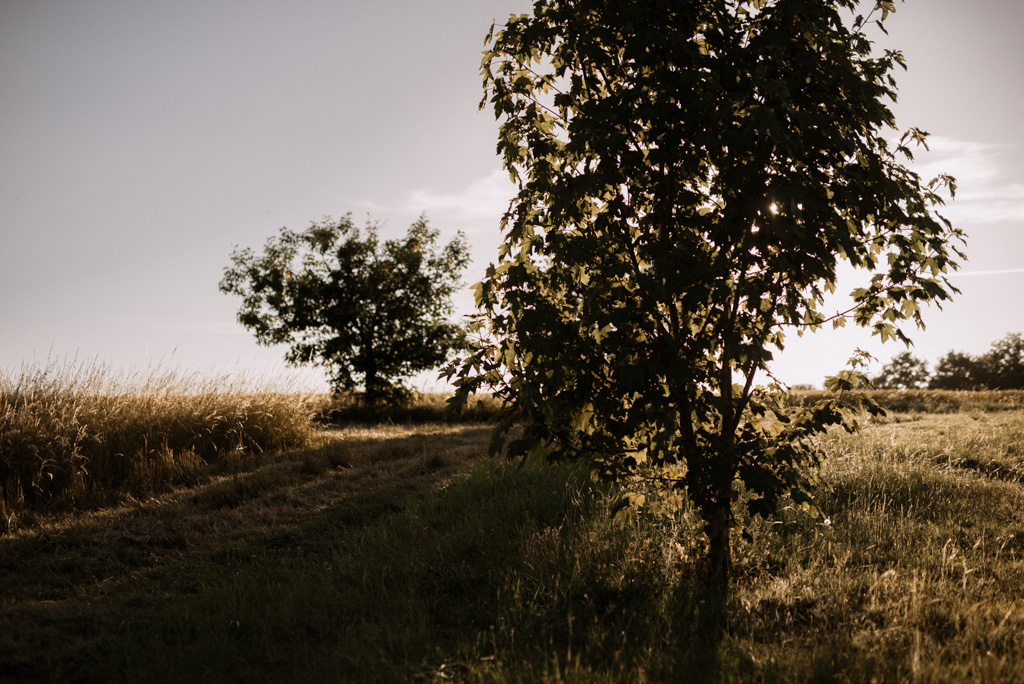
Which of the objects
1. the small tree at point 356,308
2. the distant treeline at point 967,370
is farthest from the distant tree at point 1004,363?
the small tree at point 356,308

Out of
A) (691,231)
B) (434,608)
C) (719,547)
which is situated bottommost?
(434,608)

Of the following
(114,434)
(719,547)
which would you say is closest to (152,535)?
(114,434)

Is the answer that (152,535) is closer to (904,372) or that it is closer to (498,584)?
(498,584)

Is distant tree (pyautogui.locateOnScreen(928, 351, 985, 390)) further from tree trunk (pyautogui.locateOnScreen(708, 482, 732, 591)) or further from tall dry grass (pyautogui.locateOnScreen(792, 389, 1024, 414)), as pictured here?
tree trunk (pyautogui.locateOnScreen(708, 482, 732, 591))

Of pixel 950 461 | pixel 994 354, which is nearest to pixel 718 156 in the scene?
pixel 950 461

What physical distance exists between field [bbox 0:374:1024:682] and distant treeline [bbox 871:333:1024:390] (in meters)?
41.0

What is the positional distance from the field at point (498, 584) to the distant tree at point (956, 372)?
41523 millimetres

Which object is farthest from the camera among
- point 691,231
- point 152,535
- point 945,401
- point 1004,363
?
point 1004,363

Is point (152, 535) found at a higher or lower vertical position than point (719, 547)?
lower

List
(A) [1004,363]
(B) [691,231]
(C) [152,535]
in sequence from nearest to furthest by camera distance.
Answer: (B) [691,231]
(C) [152,535]
(A) [1004,363]

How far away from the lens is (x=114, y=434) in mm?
9398

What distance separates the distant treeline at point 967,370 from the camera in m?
40.7

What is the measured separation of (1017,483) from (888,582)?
489cm

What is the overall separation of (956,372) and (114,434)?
5314 cm
